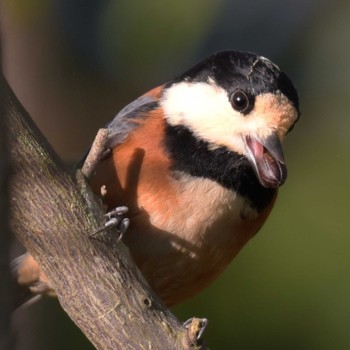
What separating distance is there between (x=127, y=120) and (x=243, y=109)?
35cm

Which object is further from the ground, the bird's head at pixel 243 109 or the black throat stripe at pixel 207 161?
the bird's head at pixel 243 109

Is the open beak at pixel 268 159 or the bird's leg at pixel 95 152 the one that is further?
the open beak at pixel 268 159

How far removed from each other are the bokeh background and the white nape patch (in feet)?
1.94

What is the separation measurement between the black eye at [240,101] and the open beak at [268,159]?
8 centimetres

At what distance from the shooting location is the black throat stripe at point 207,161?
245 cm

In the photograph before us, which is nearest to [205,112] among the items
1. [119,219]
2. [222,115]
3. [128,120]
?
[222,115]

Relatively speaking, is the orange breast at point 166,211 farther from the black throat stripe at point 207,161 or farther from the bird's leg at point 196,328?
the bird's leg at point 196,328

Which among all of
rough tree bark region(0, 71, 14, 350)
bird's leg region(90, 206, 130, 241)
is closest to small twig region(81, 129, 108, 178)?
bird's leg region(90, 206, 130, 241)

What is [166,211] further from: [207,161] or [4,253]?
[4,253]

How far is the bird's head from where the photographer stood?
93.0 inches

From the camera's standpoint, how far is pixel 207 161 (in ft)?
8.07

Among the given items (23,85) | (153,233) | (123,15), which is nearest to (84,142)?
(23,85)

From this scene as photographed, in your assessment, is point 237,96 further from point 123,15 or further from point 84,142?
point 123,15

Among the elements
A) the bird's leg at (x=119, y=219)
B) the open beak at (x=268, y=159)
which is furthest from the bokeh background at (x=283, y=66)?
the open beak at (x=268, y=159)
